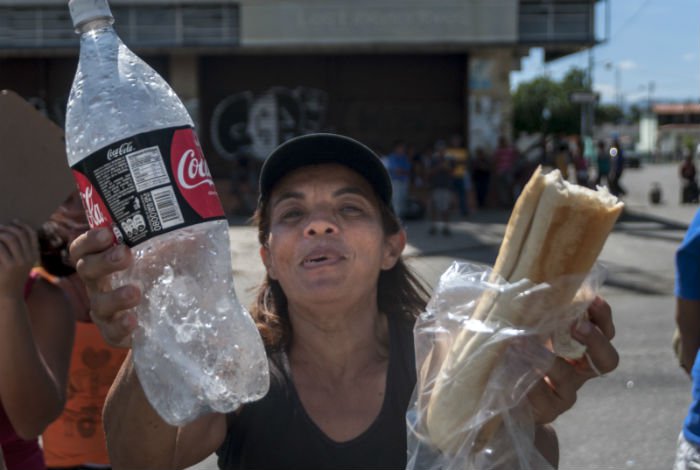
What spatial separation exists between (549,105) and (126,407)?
73.0 meters

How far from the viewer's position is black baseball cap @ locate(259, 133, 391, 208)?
7.59 ft

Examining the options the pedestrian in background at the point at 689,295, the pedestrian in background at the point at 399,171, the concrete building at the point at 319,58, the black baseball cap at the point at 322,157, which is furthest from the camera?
the concrete building at the point at 319,58

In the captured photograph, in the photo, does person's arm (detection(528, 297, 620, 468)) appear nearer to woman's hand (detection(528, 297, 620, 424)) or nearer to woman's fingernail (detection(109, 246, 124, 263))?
woman's hand (detection(528, 297, 620, 424))

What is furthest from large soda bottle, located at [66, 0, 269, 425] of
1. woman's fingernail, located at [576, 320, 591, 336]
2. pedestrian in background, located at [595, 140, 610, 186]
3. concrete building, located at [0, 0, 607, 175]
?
pedestrian in background, located at [595, 140, 610, 186]

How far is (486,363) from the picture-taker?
1.66m

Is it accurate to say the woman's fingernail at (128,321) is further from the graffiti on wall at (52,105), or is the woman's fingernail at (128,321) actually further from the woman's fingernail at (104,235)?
the graffiti on wall at (52,105)

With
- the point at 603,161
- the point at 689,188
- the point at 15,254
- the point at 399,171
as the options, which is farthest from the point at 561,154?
the point at 15,254

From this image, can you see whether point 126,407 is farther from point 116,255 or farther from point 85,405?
point 85,405

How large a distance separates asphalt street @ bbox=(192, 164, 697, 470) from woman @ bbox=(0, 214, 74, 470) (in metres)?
0.64

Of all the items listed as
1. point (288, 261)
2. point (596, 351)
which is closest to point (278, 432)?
point (288, 261)

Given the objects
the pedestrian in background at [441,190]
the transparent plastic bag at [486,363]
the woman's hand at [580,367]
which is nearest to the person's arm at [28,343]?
the transparent plastic bag at [486,363]

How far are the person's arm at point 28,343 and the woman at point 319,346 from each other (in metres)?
0.63

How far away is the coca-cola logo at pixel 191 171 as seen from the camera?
1.76 meters

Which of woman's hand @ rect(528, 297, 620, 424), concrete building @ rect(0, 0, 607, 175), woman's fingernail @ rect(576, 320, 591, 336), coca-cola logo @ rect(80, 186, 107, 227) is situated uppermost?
concrete building @ rect(0, 0, 607, 175)
